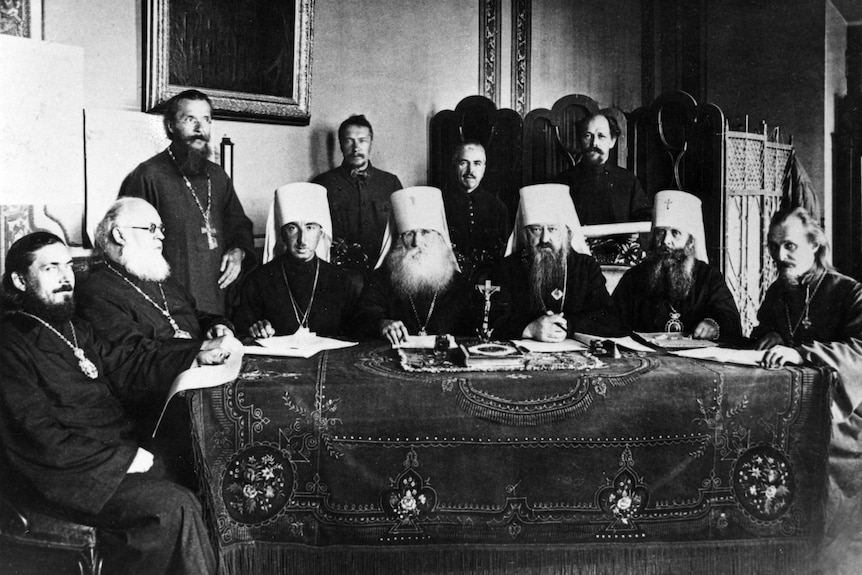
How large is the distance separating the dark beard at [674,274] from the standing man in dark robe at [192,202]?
2.24 metres

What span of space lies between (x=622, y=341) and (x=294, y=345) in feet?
5.28

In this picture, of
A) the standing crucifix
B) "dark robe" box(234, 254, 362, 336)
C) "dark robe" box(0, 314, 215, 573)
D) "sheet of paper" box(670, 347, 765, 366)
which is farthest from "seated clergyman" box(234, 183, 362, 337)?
"sheet of paper" box(670, 347, 765, 366)

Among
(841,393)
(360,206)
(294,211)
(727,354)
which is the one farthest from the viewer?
(360,206)

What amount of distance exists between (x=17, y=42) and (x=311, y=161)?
→ 1953 mm

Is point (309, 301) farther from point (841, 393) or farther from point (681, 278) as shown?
point (841, 393)

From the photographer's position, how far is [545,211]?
4020 mm

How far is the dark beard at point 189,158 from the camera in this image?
13.3ft

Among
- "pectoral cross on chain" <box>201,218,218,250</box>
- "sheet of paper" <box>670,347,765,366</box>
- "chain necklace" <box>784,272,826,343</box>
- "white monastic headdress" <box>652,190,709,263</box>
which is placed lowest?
"sheet of paper" <box>670,347,765,366</box>

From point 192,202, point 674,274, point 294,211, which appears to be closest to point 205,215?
point 192,202

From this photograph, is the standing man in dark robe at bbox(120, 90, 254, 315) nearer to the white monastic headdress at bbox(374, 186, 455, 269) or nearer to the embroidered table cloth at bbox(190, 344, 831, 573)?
the white monastic headdress at bbox(374, 186, 455, 269)

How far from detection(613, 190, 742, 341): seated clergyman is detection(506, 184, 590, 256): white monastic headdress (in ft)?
1.33

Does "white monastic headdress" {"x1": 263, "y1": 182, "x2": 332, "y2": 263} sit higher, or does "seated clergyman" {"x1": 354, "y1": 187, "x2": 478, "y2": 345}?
"white monastic headdress" {"x1": 263, "y1": 182, "x2": 332, "y2": 263}

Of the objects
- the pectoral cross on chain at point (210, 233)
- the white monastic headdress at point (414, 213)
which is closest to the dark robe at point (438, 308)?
the white monastic headdress at point (414, 213)

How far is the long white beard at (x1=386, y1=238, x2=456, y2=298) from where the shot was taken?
13.4 feet
